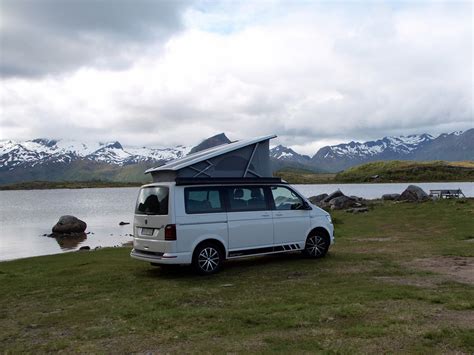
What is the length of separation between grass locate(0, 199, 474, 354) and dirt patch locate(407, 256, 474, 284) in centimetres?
25

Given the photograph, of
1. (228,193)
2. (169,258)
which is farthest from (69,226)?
(169,258)

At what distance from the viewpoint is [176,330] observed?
7.52 metres

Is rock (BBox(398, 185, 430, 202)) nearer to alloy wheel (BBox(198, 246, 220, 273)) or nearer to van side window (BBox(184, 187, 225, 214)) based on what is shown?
van side window (BBox(184, 187, 225, 214))

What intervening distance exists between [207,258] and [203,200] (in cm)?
149

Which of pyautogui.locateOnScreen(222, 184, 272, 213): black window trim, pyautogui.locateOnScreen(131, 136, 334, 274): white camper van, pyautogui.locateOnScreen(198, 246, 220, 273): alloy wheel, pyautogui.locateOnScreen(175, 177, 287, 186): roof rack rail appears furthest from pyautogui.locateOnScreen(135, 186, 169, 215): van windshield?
pyautogui.locateOnScreen(222, 184, 272, 213): black window trim

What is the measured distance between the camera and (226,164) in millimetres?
13570

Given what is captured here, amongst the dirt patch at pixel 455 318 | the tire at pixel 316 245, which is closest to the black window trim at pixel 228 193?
the tire at pixel 316 245

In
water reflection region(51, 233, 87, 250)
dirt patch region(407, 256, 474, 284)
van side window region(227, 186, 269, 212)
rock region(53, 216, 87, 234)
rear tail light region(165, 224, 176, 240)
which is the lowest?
water reflection region(51, 233, 87, 250)

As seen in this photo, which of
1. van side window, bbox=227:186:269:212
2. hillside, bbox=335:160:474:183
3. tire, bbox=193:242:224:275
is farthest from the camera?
hillside, bbox=335:160:474:183

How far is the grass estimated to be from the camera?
682 centimetres

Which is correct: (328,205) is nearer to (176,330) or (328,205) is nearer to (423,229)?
(423,229)

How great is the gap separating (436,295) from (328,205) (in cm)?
3847

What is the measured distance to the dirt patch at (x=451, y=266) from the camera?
38.0ft

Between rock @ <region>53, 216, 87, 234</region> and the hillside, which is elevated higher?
the hillside
